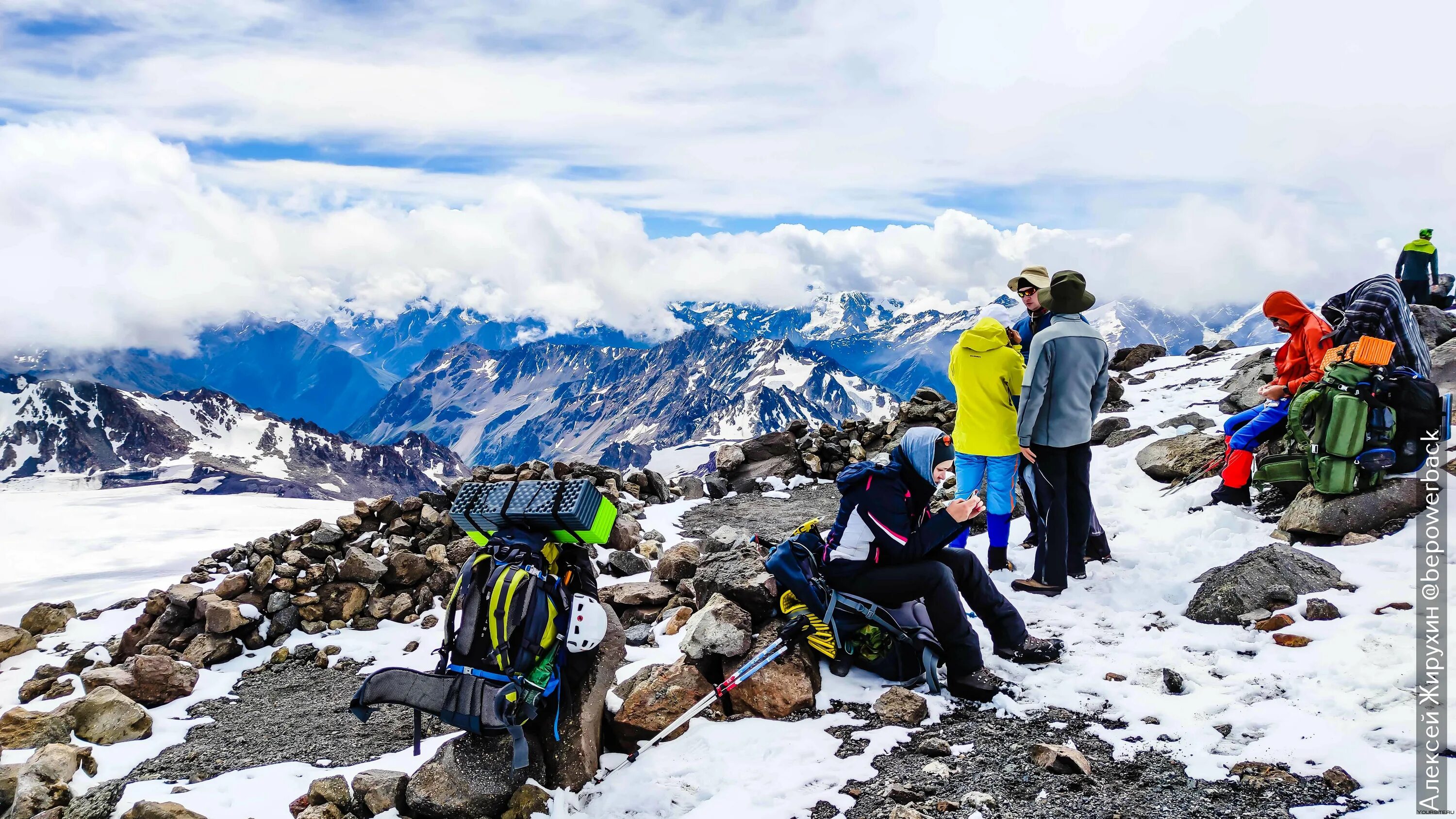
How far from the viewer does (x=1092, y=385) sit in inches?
328

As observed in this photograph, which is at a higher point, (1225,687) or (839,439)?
(1225,687)

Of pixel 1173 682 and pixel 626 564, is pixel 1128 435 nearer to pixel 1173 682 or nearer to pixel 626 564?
pixel 1173 682

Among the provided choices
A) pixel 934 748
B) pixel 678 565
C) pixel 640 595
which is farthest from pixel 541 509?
pixel 678 565

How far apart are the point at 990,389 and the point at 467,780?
695 centimetres

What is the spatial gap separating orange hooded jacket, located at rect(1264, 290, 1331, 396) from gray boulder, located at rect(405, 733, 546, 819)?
10.7m

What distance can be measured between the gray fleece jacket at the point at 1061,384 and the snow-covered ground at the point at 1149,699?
6.46 ft

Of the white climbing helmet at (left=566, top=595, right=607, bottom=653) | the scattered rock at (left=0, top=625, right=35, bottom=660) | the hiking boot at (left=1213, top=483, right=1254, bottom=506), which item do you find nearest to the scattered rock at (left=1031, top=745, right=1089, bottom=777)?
the white climbing helmet at (left=566, top=595, right=607, bottom=653)

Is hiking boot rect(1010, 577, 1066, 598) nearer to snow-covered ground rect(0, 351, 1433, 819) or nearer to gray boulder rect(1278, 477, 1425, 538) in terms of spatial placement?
snow-covered ground rect(0, 351, 1433, 819)

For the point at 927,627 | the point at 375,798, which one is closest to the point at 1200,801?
the point at 927,627

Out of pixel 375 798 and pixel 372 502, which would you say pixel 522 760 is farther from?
pixel 372 502

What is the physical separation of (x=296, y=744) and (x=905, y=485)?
8035 mm

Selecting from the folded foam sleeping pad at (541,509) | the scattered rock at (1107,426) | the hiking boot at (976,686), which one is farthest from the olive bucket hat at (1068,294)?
the scattered rock at (1107,426)

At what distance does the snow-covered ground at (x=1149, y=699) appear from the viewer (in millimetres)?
5094

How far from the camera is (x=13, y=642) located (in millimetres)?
12969
